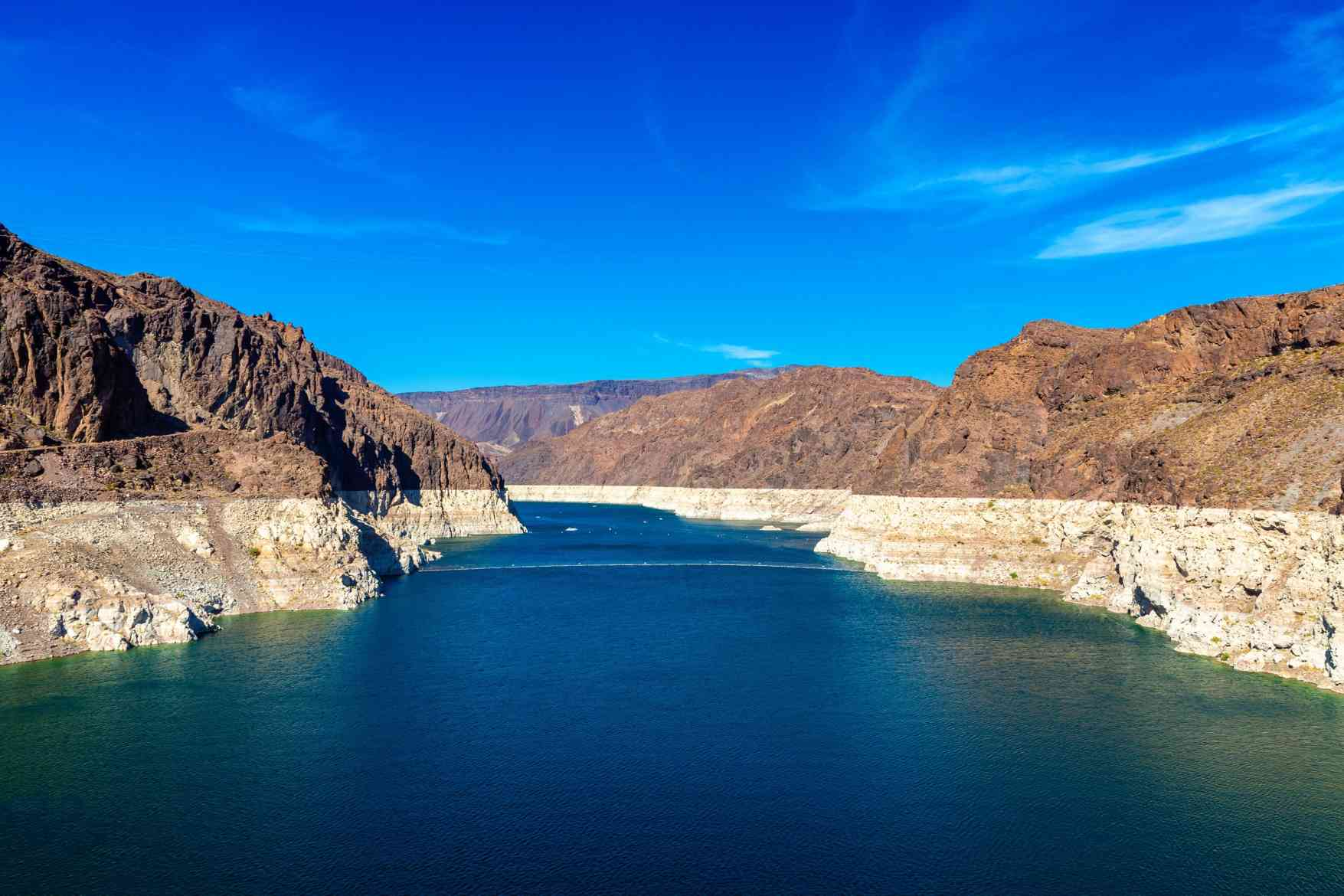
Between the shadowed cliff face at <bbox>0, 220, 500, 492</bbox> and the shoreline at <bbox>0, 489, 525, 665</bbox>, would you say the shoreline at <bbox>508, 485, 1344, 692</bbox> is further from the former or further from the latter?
the shadowed cliff face at <bbox>0, 220, 500, 492</bbox>

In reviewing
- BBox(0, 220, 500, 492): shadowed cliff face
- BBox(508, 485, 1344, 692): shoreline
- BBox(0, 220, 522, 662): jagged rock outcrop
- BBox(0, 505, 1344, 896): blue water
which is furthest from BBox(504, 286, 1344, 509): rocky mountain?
BBox(0, 220, 500, 492): shadowed cliff face

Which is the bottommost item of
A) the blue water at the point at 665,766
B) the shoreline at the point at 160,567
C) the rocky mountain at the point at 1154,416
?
the blue water at the point at 665,766

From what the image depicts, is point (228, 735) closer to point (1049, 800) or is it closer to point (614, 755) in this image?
point (614, 755)

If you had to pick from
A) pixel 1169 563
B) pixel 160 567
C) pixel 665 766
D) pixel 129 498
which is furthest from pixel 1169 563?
pixel 129 498

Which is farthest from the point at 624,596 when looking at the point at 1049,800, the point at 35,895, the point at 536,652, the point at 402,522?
the point at 402,522

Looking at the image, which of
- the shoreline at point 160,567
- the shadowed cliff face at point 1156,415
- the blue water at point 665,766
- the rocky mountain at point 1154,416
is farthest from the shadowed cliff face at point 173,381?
the shadowed cliff face at point 1156,415

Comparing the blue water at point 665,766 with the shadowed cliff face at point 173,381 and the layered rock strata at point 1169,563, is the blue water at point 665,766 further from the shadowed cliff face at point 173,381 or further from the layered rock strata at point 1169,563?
the shadowed cliff face at point 173,381

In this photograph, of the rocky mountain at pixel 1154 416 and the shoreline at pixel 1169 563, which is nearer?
the shoreline at pixel 1169 563
